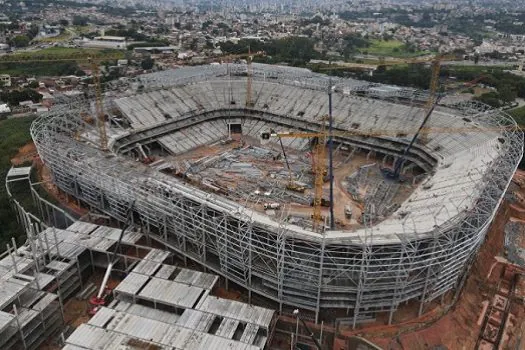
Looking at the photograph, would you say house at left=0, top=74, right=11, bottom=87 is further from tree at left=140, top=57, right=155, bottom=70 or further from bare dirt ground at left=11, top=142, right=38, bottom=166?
bare dirt ground at left=11, top=142, right=38, bottom=166

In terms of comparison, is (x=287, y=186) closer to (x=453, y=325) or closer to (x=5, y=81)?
(x=453, y=325)

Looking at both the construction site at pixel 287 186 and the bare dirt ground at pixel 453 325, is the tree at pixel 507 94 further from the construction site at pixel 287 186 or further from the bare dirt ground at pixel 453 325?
the bare dirt ground at pixel 453 325

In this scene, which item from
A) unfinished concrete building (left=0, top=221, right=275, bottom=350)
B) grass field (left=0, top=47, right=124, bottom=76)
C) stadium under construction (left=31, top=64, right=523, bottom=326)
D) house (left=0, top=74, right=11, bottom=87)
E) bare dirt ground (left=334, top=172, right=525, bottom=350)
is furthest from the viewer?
grass field (left=0, top=47, right=124, bottom=76)

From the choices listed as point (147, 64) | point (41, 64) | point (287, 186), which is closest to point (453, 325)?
point (287, 186)

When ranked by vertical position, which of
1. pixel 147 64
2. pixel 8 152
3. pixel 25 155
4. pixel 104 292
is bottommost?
pixel 104 292

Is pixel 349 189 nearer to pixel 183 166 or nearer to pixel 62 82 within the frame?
pixel 183 166

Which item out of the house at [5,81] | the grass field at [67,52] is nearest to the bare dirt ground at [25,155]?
the house at [5,81]

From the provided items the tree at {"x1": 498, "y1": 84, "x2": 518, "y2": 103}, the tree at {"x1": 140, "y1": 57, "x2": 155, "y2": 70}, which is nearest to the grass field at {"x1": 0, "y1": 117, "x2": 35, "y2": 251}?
the tree at {"x1": 140, "y1": 57, "x2": 155, "y2": 70}

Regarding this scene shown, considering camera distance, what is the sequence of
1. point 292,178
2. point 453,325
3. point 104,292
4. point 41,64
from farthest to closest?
point 41,64, point 292,178, point 104,292, point 453,325
